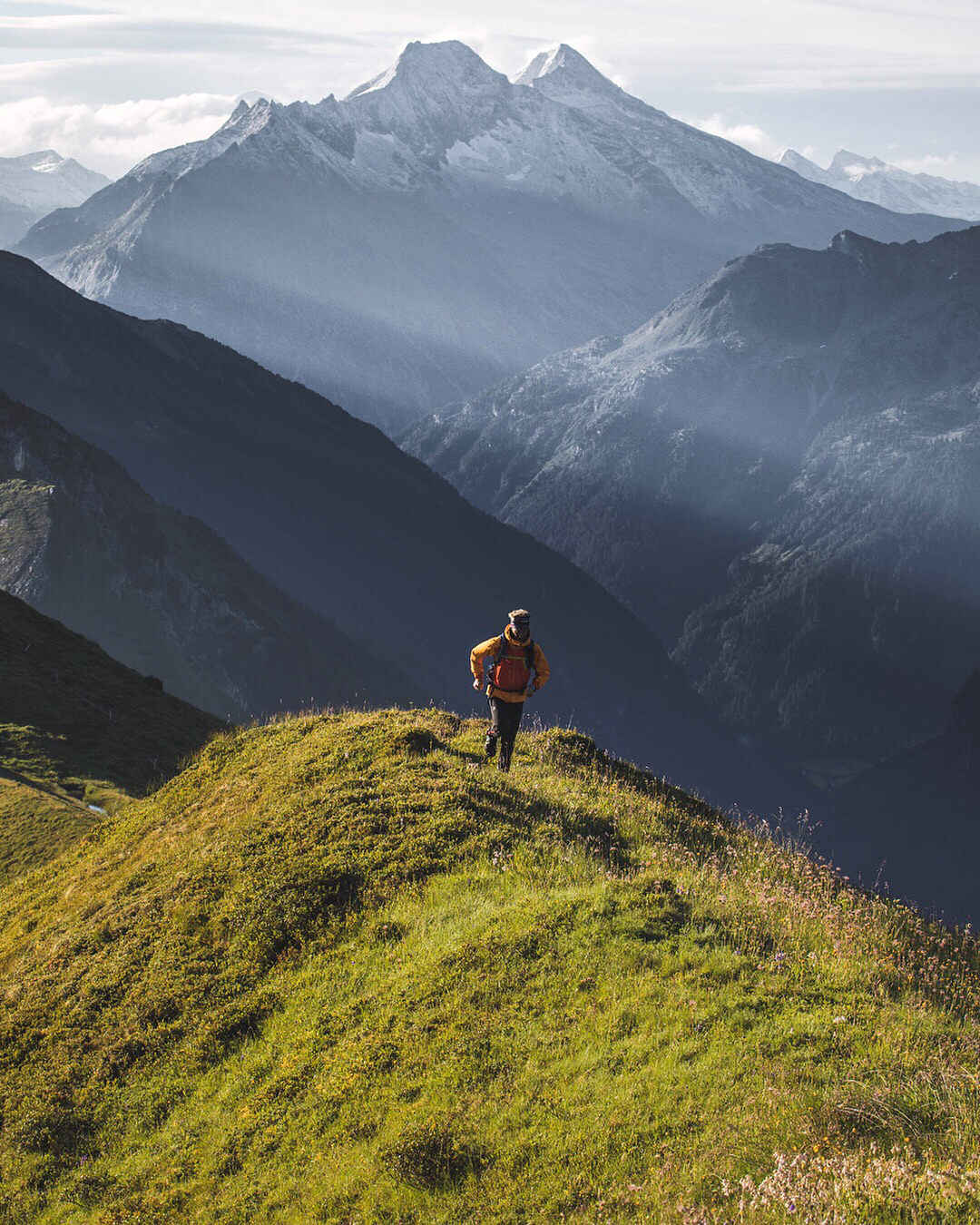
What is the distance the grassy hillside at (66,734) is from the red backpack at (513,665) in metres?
9.19

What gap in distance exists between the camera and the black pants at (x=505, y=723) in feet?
57.2

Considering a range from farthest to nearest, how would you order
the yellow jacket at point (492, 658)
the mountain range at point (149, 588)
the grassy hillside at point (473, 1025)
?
1. the mountain range at point (149, 588)
2. the yellow jacket at point (492, 658)
3. the grassy hillside at point (473, 1025)

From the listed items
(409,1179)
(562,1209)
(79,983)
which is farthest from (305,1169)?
(79,983)

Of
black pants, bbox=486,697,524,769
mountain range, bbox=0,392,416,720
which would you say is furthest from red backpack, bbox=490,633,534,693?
mountain range, bbox=0,392,416,720

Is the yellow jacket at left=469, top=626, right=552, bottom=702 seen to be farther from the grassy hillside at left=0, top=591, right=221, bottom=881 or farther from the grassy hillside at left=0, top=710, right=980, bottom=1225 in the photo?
the grassy hillside at left=0, top=591, right=221, bottom=881

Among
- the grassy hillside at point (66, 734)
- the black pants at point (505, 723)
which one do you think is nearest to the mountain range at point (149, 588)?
the grassy hillside at point (66, 734)

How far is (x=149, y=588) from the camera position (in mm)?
122750

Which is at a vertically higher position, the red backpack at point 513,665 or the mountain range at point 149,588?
the mountain range at point 149,588

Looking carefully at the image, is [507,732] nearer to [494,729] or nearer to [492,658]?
[494,729]

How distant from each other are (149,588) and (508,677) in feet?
371

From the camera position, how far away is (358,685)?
15350 cm

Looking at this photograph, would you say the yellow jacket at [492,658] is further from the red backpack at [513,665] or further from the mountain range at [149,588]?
the mountain range at [149,588]

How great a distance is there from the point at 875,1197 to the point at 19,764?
795 inches

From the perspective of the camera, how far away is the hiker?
1750 centimetres
